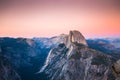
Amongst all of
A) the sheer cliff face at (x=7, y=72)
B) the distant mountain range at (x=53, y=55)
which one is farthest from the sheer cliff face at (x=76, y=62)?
the sheer cliff face at (x=7, y=72)

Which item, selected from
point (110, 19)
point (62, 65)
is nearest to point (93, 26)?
point (110, 19)

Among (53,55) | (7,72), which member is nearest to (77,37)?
(53,55)

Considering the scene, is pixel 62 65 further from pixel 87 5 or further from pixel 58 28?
pixel 87 5

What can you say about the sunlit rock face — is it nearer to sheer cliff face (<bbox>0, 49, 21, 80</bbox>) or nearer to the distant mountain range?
the distant mountain range

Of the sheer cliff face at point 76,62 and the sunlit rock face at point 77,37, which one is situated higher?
the sunlit rock face at point 77,37

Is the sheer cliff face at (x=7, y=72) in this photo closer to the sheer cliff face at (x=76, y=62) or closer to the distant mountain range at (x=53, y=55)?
the distant mountain range at (x=53, y=55)

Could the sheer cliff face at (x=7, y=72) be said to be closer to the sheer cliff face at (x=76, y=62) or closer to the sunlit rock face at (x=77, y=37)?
the sheer cliff face at (x=76, y=62)

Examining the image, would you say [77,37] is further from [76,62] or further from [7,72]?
[7,72]
